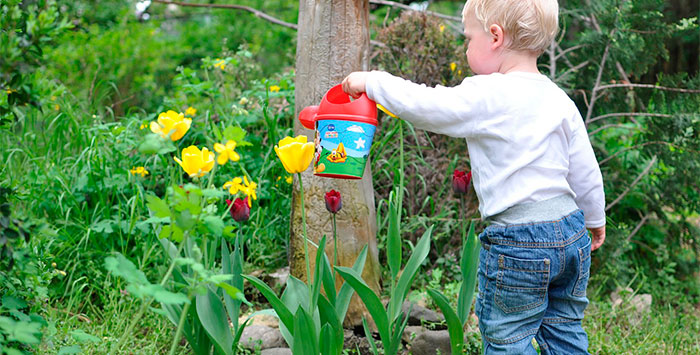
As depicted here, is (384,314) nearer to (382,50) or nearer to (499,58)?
(499,58)

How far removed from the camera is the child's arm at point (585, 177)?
75.4 inches

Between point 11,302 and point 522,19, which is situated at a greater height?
point 522,19

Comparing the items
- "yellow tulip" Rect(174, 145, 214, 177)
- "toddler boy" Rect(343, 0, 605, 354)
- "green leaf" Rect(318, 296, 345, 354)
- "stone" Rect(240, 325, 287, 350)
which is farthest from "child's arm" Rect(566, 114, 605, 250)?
"stone" Rect(240, 325, 287, 350)

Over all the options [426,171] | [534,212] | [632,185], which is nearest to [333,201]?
[534,212]

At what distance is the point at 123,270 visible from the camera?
127 cm

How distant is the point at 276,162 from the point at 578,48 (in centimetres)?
171

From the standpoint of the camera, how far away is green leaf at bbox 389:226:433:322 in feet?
6.80

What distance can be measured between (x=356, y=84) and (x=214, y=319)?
803 mm

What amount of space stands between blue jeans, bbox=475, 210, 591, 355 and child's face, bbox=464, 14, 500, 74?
463mm

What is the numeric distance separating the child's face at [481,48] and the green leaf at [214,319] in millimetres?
1023

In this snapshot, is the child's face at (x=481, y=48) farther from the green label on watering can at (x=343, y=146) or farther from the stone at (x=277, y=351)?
the stone at (x=277, y=351)

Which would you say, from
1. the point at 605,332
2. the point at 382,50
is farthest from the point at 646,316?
the point at 382,50

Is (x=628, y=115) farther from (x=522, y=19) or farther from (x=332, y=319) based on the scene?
(x=332, y=319)

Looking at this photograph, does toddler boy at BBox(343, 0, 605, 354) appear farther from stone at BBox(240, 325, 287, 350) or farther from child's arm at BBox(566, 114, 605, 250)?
stone at BBox(240, 325, 287, 350)
